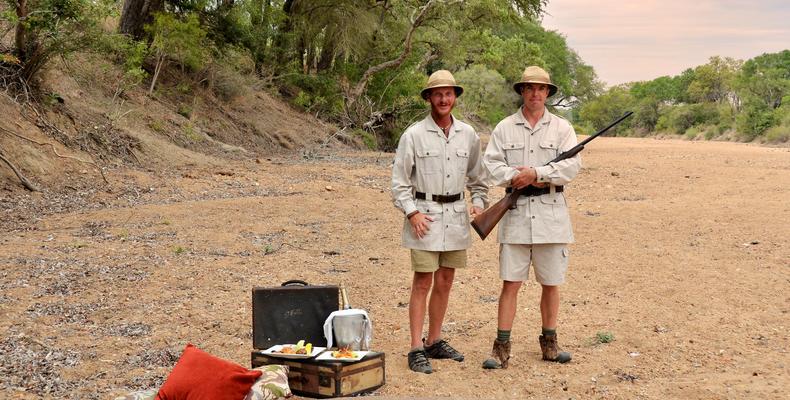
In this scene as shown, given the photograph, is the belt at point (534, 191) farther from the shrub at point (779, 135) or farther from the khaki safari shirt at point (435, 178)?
the shrub at point (779, 135)

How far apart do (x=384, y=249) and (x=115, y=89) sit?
10268mm

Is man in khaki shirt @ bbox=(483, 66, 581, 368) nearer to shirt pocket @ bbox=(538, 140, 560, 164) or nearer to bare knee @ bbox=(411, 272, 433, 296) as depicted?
shirt pocket @ bbox=(538, 140, 560, 164)

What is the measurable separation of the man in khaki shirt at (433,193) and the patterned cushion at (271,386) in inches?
40.9

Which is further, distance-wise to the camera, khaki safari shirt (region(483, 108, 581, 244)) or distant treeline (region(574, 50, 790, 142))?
distant treeline (region(574, 50, 790, 142))

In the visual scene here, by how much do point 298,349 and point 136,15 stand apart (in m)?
16.2

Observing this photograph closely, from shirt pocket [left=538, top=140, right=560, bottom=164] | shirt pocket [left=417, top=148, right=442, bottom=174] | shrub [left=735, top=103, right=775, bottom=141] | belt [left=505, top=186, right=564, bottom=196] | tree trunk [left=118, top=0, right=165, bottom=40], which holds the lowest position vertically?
belt [left=505, top=186, right=564, bottom=196]

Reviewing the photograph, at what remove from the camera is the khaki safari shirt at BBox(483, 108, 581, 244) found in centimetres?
524

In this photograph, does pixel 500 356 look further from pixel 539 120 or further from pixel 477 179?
pixel 539 120

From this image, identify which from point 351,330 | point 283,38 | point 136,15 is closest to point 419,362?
point 351,330

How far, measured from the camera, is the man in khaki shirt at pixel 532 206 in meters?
5.27

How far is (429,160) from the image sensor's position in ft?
17.5

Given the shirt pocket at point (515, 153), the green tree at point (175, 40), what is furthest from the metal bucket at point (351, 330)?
the green tree at point (175, 40)

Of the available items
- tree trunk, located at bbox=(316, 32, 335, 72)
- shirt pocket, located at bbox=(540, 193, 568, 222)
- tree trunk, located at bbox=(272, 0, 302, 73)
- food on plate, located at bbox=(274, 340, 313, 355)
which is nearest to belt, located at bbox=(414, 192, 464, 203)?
shirt pocket, located at bbox=(540, 193, 568, 222)

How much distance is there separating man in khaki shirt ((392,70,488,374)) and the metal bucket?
400mm
